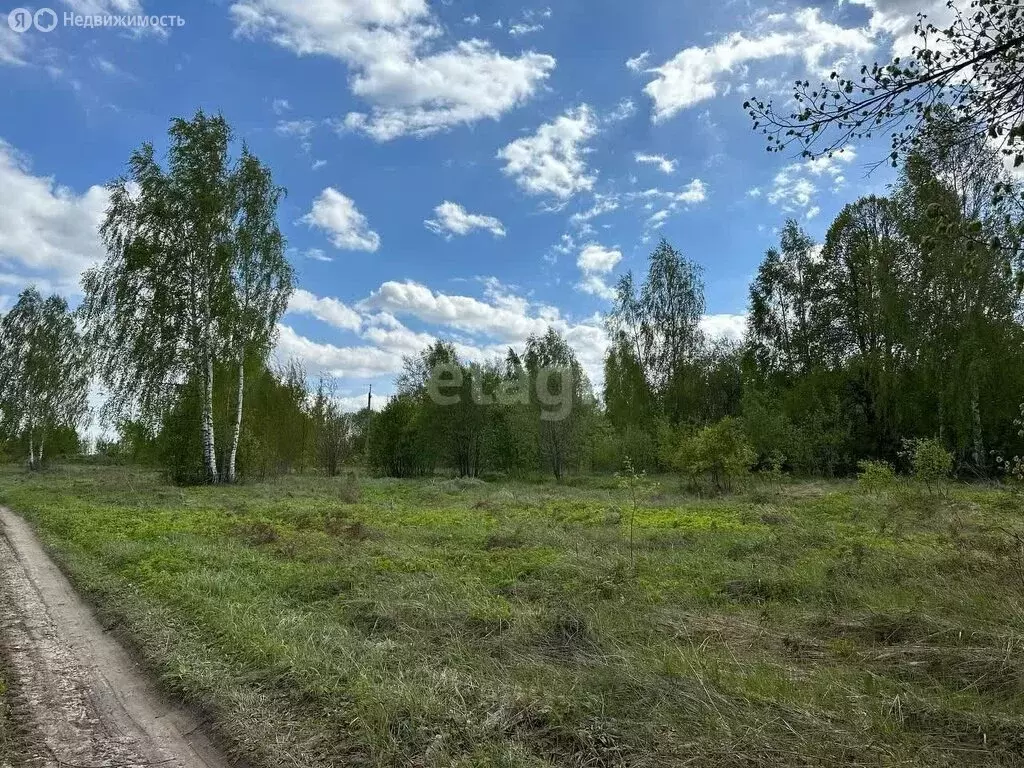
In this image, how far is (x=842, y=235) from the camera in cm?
3203

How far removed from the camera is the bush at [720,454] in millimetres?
21781

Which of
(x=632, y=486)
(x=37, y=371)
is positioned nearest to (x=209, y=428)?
(x=632, y=486)

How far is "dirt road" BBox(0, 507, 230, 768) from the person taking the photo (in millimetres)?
3844

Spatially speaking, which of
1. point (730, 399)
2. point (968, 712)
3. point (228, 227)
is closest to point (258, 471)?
point (228, 227)

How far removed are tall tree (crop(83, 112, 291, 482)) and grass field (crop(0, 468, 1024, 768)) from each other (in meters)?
12.9

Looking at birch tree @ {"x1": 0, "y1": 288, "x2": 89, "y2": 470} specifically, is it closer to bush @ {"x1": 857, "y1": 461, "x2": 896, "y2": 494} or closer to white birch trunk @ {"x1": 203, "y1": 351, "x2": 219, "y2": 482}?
white birch trunk @ {"x1": 203, "y1": 351, "x2": 219, "y2": 482}

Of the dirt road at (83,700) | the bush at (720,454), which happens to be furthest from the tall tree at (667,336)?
the dirt road at (83,700)

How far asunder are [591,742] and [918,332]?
2893 cm

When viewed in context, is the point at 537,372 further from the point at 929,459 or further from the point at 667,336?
the point at 929,459

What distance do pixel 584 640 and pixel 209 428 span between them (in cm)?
2281

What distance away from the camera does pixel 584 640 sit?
532cm

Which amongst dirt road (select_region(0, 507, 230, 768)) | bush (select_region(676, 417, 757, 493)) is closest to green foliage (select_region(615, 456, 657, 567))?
bush (select_region(676, 417, 757, 493))

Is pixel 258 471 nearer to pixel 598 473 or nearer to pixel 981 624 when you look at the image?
pixel 598 473

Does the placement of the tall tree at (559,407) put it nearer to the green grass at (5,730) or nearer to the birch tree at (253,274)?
the birch tree at (253,274)
